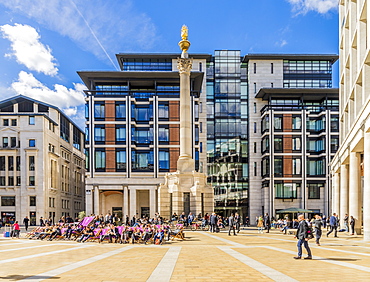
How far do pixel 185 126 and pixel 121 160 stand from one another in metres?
24.7

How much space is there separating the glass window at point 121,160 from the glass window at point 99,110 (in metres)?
6.82

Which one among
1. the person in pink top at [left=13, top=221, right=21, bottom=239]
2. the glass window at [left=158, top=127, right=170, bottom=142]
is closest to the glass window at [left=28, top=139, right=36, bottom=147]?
the glass window at [left=158, top=127, right=170, bottom=142]

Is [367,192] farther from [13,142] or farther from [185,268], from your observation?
[13,142]

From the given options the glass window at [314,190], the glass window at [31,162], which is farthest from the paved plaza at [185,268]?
the glass window at [31,162]

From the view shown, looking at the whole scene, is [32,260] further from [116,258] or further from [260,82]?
[260,82]

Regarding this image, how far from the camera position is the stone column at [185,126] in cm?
4172

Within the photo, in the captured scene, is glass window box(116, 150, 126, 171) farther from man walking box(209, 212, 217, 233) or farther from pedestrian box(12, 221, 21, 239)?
man walking box(209, 212, 217, 233)

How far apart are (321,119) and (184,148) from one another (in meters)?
36.6

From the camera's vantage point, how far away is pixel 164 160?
64875 mm

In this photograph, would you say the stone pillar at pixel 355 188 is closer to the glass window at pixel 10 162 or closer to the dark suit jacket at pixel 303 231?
the dark suit jacket at pixel 303 231

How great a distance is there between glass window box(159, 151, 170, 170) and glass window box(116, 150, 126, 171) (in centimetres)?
601

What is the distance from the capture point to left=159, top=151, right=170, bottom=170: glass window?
6467 centimetres

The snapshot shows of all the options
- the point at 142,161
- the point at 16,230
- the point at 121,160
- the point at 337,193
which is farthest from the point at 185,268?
the point at 142,161

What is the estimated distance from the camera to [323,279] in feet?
34.7
